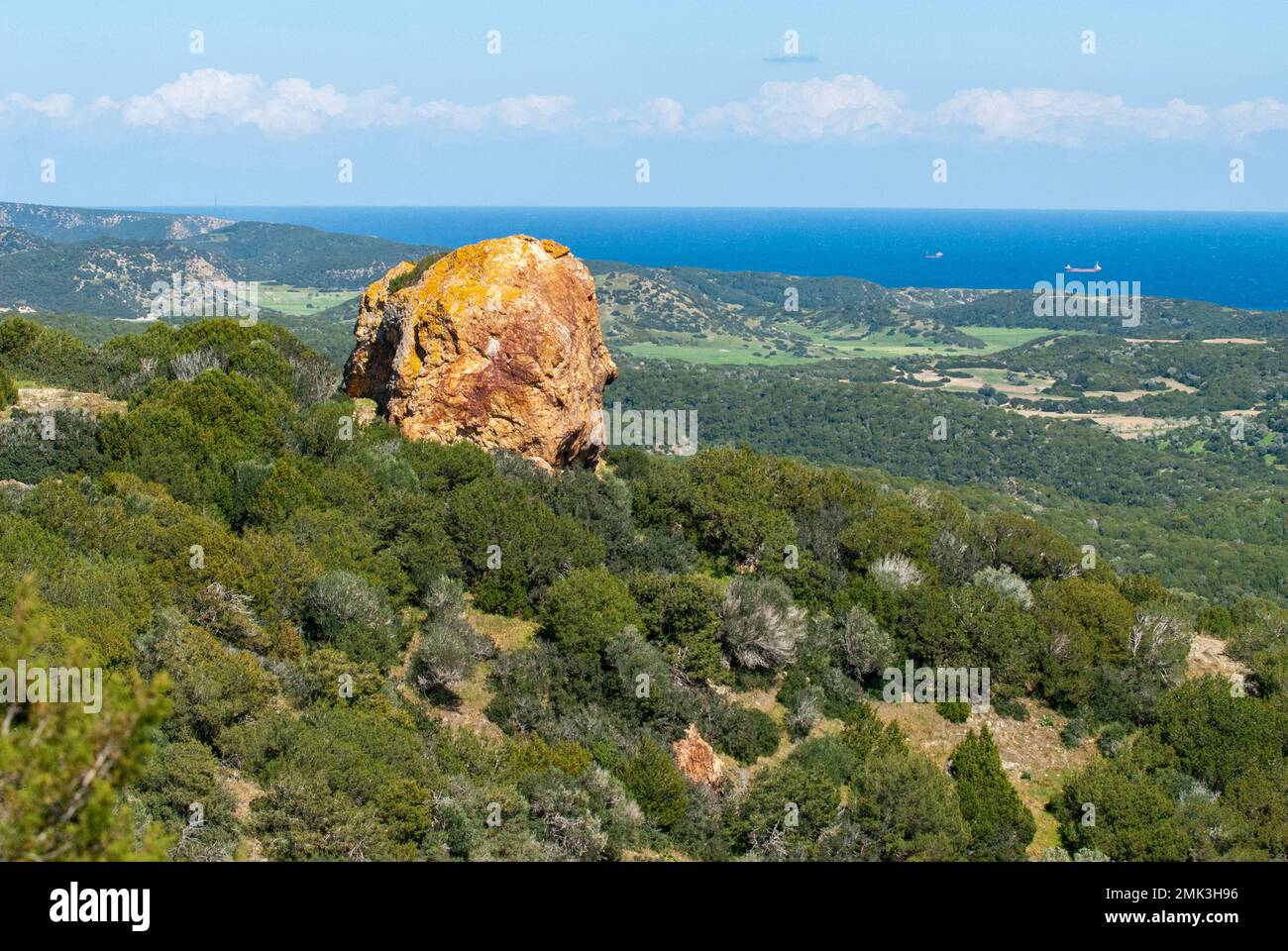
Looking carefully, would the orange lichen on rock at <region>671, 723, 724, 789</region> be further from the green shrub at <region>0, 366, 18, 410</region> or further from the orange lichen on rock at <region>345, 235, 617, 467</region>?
the green shrub at <region>0, 366, 18, 410</region>

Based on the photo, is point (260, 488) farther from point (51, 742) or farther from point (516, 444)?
point (51, 742)

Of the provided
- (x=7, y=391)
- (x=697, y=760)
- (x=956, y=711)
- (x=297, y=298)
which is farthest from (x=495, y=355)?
(x=297, y=298)

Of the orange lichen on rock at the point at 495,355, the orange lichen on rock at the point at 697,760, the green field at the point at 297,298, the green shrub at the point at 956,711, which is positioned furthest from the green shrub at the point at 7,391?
the green field at the point at 297,298

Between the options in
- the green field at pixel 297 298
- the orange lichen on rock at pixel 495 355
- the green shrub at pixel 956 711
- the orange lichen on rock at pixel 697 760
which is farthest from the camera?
the green field at pixel 297 298

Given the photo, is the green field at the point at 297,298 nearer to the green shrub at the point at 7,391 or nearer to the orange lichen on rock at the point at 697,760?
the green shrub at the point at 7,391
